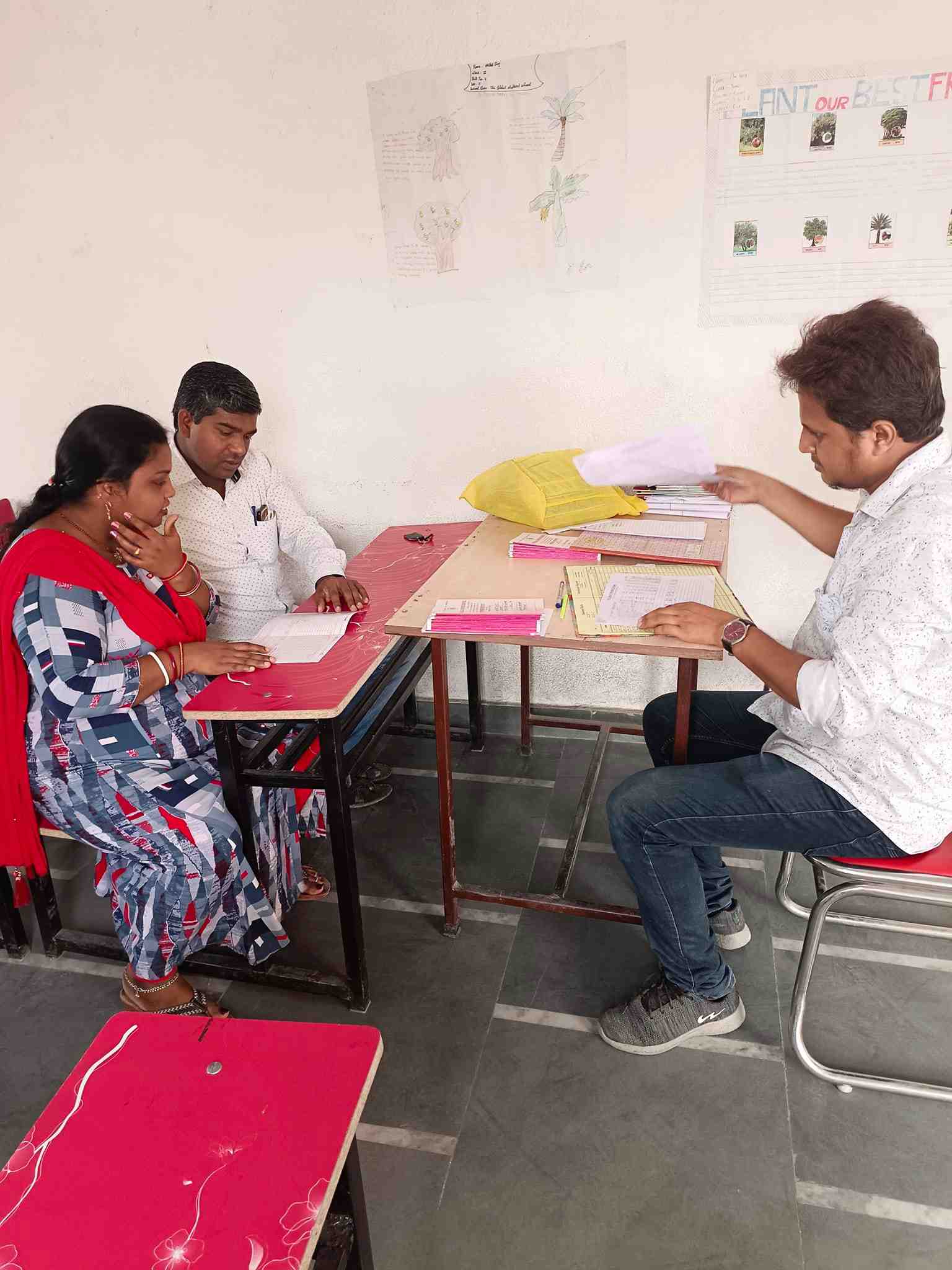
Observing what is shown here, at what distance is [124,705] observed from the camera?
1660mm

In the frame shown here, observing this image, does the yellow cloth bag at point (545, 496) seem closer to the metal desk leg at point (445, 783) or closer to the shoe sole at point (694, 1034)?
the metal desk leg at point (445, 783)

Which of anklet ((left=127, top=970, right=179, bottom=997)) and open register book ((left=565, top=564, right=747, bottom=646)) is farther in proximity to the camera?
anklet ((left=127, top=970, right=179, bottom=997))

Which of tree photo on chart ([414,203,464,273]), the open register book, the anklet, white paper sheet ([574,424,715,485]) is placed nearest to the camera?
the open register book

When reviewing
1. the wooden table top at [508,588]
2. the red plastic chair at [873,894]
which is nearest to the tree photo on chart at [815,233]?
the wooden table top at [508,588]

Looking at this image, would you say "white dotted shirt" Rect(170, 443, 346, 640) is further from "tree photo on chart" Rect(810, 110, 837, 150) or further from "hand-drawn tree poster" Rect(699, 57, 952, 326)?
"tree photo on chart" Rect(810, 110, 837, 150)

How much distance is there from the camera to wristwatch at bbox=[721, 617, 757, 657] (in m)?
1.49

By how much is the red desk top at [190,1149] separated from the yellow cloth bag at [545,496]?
1.49m

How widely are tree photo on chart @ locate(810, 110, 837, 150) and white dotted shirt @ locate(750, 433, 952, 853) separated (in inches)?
49.3

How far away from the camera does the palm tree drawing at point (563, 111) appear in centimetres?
230

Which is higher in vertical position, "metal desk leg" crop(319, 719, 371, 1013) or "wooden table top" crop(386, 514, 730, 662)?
"wooden table top" crop(386, 514, 730, 662)

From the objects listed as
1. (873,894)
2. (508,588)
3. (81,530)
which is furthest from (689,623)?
(81,530)

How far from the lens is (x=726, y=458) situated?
2.57 metres

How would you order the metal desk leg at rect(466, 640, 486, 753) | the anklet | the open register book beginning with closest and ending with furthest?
1. the open register book
2. the anklet
3. the metal desk leg at rect(466, 640, 486, 753)

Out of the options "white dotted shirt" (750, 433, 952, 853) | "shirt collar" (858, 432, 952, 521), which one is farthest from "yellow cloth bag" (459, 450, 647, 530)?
"shirt collar" (858, 432, 952, 521)
